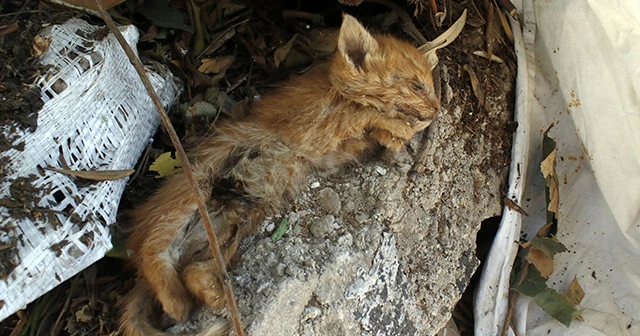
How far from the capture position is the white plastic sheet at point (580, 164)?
265cm

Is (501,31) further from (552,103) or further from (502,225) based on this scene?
(502,225)

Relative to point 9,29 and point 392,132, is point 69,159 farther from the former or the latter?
point 392,132

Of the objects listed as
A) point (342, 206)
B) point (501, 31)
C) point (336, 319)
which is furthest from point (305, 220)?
point (501, 31)

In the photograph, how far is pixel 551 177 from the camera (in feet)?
9.50

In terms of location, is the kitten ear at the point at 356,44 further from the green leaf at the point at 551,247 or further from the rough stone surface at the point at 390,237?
the green leaf at the point at 551,247

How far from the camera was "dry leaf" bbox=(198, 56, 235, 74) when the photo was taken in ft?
10.1

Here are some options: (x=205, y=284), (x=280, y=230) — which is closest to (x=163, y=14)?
(x=280, y=230)

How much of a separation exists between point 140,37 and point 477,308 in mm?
2339

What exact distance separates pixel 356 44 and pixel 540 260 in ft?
4.91

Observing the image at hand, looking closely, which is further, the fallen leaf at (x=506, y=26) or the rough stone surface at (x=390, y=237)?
the fallen leaf at (x=506, y=26)

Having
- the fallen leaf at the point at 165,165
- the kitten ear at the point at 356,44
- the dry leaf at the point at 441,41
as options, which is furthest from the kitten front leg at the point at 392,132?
the fallen leaf at the point at 165,165

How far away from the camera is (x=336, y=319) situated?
227 cm

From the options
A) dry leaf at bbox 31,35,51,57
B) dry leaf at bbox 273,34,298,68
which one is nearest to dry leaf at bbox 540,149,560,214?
dry leaf at bbox 273,34,298,68

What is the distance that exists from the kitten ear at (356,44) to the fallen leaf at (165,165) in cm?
102
